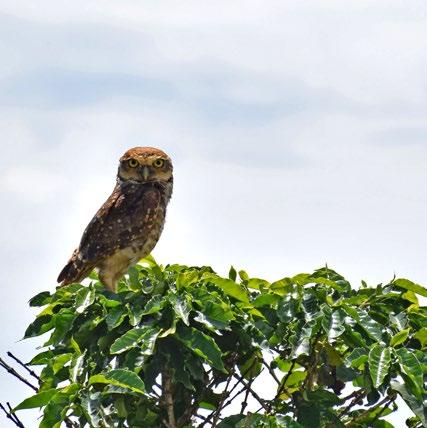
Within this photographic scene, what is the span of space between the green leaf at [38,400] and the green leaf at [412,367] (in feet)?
9.68

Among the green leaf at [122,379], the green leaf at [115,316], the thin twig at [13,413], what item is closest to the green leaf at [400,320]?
the green leaf at [115,316]

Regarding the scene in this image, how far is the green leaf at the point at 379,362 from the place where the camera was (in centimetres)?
927

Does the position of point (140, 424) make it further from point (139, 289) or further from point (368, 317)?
point (368, 317)

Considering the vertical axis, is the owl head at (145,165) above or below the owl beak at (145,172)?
above

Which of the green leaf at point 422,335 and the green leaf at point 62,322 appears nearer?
the green leaf at point 422,335

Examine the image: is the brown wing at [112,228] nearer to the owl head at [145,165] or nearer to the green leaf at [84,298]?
the owl head at [145,165]

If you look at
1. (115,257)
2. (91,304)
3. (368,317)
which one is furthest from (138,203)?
(368,317)

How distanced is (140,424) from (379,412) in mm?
2493

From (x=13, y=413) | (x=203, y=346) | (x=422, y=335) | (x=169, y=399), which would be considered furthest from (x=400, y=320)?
(x=13, y=413)

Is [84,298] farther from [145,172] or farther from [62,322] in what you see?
[145,172]

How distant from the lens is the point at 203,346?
9.29m

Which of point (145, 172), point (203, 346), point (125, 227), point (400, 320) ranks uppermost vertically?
point (145, 172)

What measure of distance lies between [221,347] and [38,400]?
1.81m

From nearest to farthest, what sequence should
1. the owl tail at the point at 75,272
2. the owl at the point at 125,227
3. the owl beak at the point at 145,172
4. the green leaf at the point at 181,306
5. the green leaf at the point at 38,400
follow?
the green leaf at the point at 38,400, the green leaf at the point at 181,306, the owl tail at the point at 75,272, the owl at the point at 125,227, the owl beak at the point at 145,172
